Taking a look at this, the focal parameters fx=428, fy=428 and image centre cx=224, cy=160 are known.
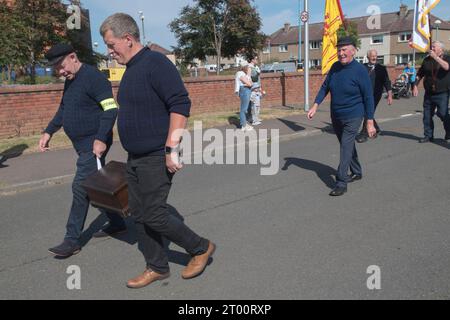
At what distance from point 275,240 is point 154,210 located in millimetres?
1468

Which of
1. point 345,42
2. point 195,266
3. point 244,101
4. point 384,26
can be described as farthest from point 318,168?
point 384,26

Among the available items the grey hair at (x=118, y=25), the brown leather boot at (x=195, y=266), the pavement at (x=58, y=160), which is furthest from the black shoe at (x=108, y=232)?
the pavement at (x=58, y=160)

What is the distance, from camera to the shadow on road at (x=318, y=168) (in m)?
6.15

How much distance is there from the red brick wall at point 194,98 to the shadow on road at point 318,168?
6.38 m

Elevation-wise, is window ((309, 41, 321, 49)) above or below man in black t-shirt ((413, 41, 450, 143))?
above

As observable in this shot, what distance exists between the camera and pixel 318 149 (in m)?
8.49

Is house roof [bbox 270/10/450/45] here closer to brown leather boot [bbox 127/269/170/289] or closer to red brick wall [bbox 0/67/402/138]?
red brick wall [bbox 0/67/402/138]

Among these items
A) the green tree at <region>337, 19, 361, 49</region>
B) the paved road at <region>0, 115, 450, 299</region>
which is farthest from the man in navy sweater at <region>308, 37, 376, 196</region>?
the paved road at <region>0, 115, 450, 299</region>

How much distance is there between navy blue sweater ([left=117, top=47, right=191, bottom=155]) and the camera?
2869 millimetres

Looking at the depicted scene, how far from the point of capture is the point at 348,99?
5.32 metres

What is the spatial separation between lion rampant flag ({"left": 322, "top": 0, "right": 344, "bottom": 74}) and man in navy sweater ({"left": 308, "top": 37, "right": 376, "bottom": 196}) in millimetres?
7076

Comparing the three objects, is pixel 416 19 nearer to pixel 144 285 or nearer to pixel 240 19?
pixel 144 285

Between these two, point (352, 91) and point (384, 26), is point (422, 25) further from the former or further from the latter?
point (384, 26)

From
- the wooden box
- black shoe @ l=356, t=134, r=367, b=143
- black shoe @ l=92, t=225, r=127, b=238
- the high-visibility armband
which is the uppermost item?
the high-visibility armband
